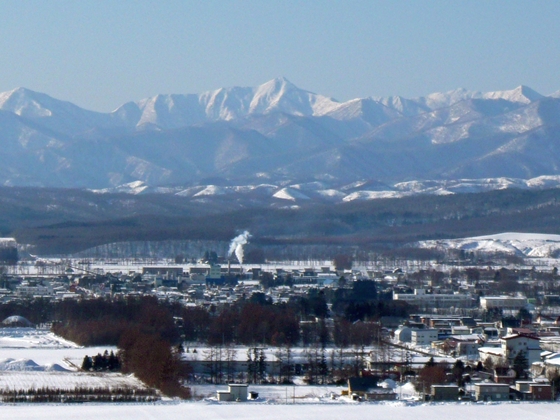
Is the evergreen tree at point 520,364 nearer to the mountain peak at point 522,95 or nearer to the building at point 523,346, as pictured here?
the building at point 523,346

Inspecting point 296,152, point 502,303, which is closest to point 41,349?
point 502,303

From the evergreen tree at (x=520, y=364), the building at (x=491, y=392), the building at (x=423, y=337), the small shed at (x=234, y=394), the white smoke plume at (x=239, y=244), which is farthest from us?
the white smoke plume at (x=239, y=244)

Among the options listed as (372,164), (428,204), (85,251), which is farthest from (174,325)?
(372,164)

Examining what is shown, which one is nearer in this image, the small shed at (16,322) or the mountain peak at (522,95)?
the small shed at (16,322)

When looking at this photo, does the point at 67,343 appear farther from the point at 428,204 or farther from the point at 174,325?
the point at 428,204
